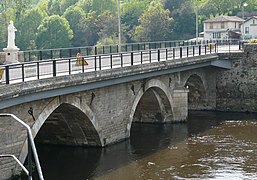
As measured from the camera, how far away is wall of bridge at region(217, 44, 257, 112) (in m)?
47.3

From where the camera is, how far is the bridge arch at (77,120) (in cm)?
2556

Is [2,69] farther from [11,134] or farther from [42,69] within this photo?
[42,69]

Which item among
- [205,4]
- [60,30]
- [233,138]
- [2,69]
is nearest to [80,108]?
[2,69]

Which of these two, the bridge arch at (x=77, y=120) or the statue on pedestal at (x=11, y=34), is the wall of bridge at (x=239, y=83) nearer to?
the bridge arch at (x=77, y=120)

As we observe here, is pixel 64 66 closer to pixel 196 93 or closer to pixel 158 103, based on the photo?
pixel 158 103

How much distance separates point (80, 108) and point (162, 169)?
16.8 ft

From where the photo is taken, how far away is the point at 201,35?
104 meters

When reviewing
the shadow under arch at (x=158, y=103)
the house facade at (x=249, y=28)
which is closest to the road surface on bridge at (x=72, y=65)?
the shadow under arch at (x=158, y=103)

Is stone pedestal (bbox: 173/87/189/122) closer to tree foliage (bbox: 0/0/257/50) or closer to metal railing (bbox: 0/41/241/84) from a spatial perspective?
metal railing (bbox: 0/41/241/84)

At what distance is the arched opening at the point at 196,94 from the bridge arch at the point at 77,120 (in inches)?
730

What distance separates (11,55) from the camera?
29922mm

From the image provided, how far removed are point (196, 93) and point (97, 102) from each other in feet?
67.1

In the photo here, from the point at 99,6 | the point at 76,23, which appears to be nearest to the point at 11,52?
the point at 76,23

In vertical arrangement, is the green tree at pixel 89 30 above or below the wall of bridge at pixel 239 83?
above
